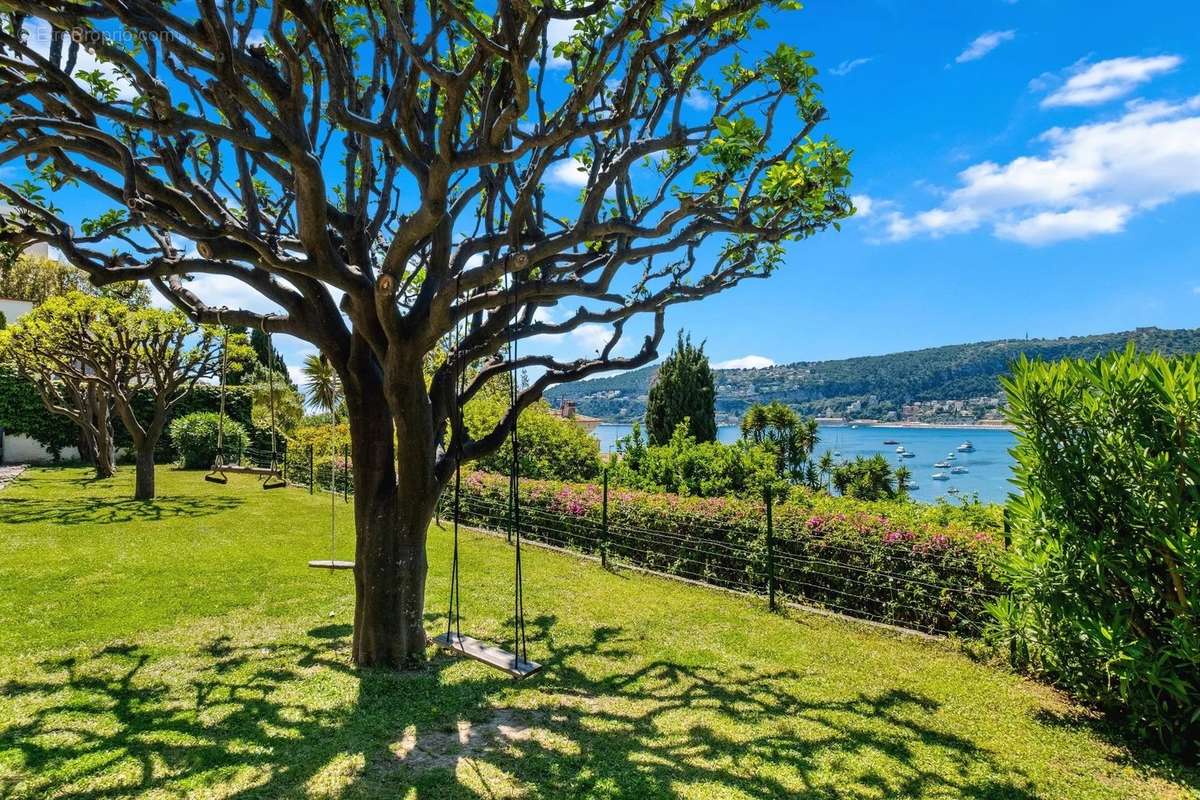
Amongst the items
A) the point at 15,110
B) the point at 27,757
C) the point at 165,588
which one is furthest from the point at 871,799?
the point at 165,588

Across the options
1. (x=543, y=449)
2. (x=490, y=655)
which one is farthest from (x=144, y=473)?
(x=490, y=655)

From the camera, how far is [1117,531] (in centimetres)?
438

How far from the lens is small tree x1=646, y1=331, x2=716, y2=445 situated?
2725cm

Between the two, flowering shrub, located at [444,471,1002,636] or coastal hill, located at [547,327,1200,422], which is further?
coastal hill, located at [547,327,1200,422]

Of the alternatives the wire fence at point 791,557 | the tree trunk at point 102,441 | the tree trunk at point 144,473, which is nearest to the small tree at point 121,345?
the tree trunk at point 144,473

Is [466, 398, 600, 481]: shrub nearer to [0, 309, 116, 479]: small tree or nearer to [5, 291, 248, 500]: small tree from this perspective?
[5, 291, 248, 500]: small tree

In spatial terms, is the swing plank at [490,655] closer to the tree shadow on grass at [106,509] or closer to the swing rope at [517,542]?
the swing rope at [517,542]

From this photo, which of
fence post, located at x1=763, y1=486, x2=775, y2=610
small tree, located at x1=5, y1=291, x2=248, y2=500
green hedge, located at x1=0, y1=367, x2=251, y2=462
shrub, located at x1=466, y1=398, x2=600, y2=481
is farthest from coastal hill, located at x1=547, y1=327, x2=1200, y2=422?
fence post, located at x1=763, y1=486, x2=775, y2=610

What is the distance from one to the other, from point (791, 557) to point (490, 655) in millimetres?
4212

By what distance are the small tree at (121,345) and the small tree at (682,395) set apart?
16.9m

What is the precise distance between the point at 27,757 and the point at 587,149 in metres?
6.57

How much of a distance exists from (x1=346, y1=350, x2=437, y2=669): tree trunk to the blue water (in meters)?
4.88

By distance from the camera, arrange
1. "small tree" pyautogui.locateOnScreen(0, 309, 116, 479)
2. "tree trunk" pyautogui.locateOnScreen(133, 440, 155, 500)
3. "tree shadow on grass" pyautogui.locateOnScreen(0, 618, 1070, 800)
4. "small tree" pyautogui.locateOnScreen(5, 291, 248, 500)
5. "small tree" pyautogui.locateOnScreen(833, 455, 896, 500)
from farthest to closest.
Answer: "small tree" pyautogui.locateOnScreen(833, 455, 896, 500), "small tree" pyautogui.locateOnScreen(0, 309, 116, 479), "tree trunk" pyautogui.locateOnScreen(133, 440, 155, 500), "small tree" pyautogui.locateOnScreen(5, 291, 248, 500), "tree shadow on grass" pyautogui.locateOnScreen(0, 618, 1070, 800)

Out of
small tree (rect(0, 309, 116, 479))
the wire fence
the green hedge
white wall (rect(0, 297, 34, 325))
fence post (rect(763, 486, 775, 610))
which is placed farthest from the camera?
white wall (rect(0, 297, 34, 325))
